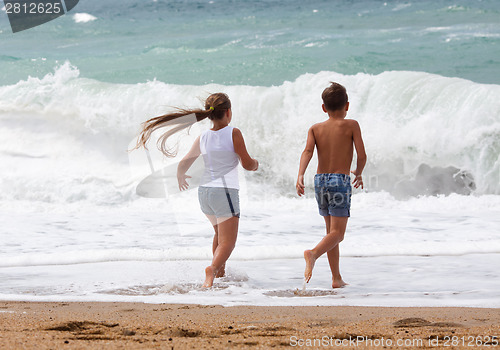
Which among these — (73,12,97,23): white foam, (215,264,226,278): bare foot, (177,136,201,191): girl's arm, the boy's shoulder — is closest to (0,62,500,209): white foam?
(215,264,226,278): bare foot

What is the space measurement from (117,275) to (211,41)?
49.4 ft

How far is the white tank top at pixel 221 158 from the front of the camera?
4277 millimetres

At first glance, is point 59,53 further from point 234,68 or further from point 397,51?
point 397,51

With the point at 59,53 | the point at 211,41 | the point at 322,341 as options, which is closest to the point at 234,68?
the point at 211,41

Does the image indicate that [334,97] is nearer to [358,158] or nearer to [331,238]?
[358,158]

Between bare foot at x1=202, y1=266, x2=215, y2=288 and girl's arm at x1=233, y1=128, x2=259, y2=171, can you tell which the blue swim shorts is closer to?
girl's arm at x1=233, y1=128, x2=259, y2=171

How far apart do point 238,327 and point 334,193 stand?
54.3 inches

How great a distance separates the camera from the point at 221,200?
168 inches

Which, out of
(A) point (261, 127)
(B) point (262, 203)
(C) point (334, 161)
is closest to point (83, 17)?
(A) point (261, 127)

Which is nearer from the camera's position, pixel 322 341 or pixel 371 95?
pixel 322 341

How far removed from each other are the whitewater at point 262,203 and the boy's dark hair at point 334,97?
47.8 inches

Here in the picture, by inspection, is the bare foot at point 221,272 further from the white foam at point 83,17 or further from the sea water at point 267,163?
the white foam at point 83,17

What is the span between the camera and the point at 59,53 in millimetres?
19422

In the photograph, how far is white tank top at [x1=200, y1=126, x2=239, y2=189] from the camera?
14.0ft
